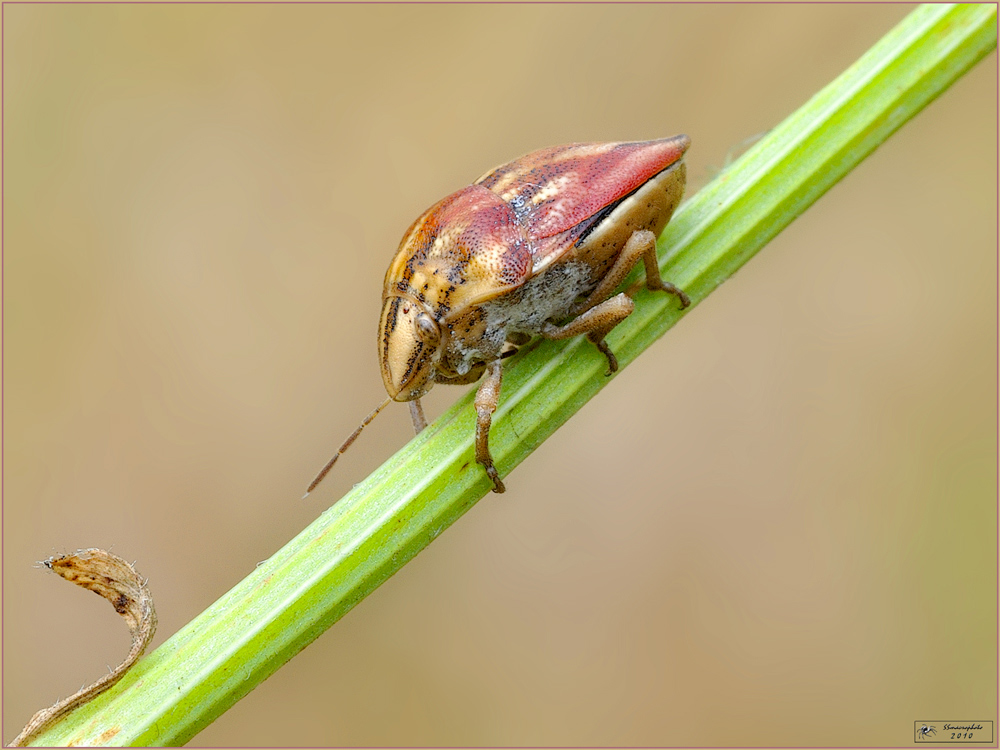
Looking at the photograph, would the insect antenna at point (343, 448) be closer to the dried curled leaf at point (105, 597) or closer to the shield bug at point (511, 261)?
the shield bug at point (511, 261)

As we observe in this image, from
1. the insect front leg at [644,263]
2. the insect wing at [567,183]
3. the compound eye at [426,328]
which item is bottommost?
the insect front leg at [644,263]

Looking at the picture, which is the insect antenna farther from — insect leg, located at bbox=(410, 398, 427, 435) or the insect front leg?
the insect front leg

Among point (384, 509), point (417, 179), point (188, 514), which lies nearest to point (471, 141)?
point (417, 179)

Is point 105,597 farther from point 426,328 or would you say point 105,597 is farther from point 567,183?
point 567,183

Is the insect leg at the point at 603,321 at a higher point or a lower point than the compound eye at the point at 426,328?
lower

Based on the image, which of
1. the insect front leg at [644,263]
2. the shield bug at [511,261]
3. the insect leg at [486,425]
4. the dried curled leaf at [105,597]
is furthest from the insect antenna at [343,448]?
the insect front leg at [644,263]

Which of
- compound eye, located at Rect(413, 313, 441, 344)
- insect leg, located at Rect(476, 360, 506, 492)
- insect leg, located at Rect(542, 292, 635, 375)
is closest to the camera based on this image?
insect leg, located at Rect(476, 360, 506, 492)

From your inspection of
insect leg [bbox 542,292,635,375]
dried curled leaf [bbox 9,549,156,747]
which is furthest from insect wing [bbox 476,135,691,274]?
dried curled leaf [bbox 9,549,156,747]
